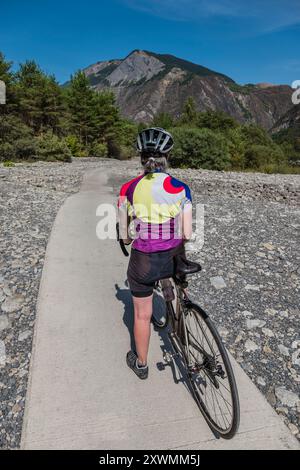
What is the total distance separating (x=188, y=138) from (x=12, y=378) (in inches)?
1119

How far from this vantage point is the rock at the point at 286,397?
307 centimetres

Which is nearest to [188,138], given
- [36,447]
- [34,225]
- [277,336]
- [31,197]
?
[31,197]

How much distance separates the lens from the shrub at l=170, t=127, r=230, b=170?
94.7 ft

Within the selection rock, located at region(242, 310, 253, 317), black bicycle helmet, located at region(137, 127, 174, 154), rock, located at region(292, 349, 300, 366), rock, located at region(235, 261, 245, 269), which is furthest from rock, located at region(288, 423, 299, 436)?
rock, located at region(235, 261, 245, 269)

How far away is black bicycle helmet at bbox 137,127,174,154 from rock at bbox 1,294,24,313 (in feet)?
10.4

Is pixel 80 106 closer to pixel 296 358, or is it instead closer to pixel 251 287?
pixel 251 287

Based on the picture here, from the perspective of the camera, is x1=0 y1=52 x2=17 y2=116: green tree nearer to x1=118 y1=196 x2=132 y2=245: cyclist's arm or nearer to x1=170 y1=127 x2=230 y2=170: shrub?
x1=170 y1=127 x2=230 y2=170: shrub

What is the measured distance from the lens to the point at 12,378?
3.29m

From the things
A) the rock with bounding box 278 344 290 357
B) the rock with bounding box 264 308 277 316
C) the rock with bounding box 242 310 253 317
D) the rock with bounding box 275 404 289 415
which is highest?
the rock with bounding box 264 308 277 316

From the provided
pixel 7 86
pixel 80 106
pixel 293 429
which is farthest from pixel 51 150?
pixel 293 429

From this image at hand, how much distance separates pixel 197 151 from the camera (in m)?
28.8

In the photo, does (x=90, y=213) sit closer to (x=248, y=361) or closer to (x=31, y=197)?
(x=31, y=197)

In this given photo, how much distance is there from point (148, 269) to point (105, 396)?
1.35 m

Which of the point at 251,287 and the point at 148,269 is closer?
the point at 148,269
